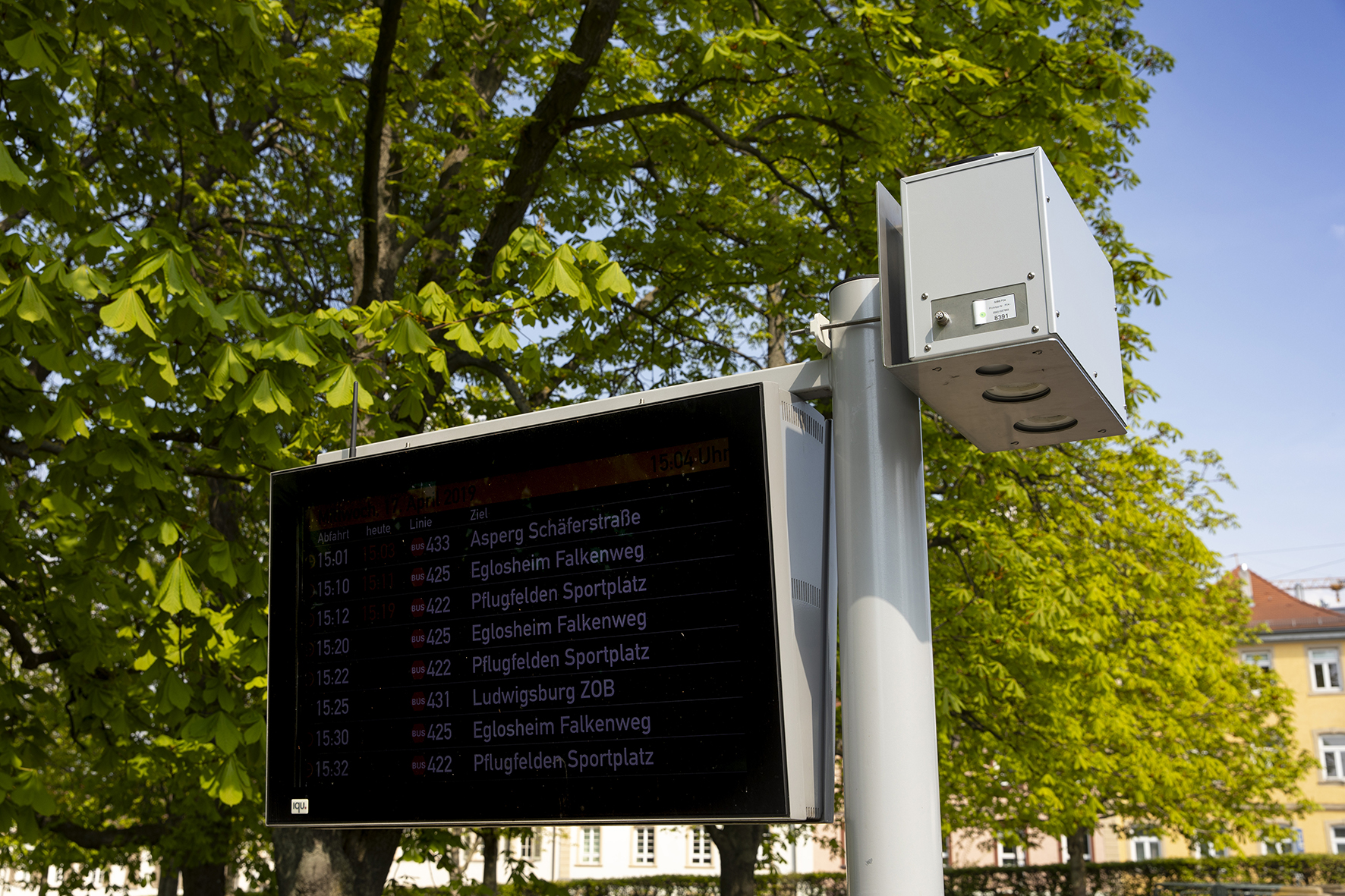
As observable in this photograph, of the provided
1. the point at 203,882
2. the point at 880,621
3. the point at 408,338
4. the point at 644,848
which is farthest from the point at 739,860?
the point at 644,848

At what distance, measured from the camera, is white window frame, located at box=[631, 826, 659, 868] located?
168 ft

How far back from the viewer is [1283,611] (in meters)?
56.2

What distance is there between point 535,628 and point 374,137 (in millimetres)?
6108

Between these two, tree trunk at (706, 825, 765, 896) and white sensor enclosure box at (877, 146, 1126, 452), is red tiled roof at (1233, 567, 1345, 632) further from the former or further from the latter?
white sensor enclosure box at (877, 146, 1126, 452)

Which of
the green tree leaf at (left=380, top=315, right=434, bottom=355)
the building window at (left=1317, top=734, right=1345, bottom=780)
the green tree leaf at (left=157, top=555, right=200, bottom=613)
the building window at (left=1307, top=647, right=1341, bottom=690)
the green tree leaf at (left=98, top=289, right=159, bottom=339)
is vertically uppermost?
the green tree leaf at (left=380, top=315, right=434, bottom=355)

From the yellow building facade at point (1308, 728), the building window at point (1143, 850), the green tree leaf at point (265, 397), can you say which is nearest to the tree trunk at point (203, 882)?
the green tree leaf at point (265, 397)

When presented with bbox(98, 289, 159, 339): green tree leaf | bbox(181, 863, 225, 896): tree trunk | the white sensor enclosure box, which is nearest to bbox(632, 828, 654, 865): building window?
bbox(181, 863, 225, 896): tree trunk

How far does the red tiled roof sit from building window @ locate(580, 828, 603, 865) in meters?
32.5

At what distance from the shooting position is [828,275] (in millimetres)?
11508

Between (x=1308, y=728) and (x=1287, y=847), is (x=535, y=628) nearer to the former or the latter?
(x=1287, y=847)

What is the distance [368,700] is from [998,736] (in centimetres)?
1266

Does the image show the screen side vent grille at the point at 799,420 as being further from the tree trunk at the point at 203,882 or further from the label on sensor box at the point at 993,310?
the tree trunk at the point at 203,882

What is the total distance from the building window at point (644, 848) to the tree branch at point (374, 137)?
148ft

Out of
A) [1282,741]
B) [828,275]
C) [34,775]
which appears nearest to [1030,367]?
[34,775]
